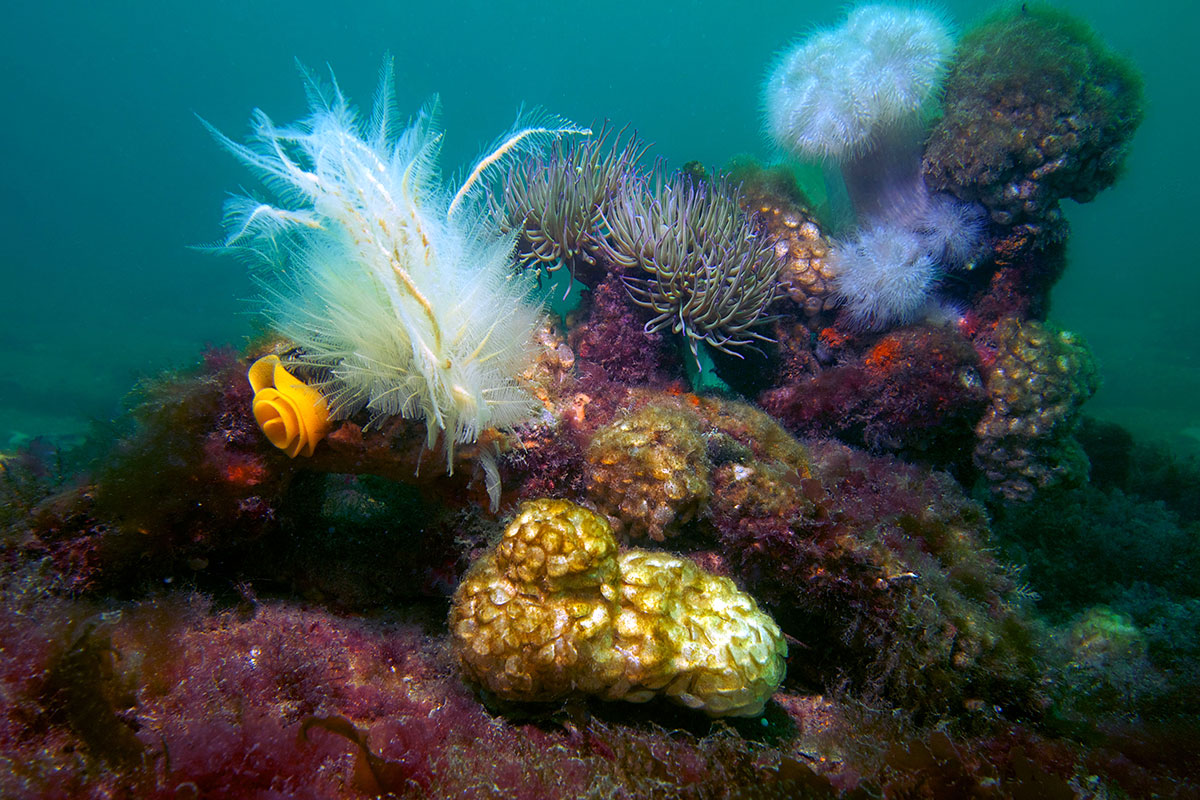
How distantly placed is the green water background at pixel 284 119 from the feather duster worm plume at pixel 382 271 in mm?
4662

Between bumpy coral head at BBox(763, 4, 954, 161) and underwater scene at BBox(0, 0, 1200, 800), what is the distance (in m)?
0.04

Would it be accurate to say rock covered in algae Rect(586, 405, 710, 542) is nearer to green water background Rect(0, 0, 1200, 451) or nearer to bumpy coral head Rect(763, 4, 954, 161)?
bumpy coral head Rect(763, 4, 954, 161)

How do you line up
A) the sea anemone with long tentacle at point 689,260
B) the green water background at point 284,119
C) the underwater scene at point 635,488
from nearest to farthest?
the underwater scene at point 635,488
the sea anemone with long tentacle at point 689,260
the green water background at point 284,119

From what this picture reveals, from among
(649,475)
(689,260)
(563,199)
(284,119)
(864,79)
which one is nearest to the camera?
(649,475)

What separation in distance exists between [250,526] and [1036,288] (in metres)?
7.49

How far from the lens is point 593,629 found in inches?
94.1

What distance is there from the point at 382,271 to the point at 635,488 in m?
1.87

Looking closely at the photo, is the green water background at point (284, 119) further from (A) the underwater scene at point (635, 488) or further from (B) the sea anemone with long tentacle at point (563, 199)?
(B) the sea anemone with long tentacle at point (563, 199)

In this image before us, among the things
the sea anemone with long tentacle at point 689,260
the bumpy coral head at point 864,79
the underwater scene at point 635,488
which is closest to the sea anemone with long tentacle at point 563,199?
the underwater scene at point 635,488

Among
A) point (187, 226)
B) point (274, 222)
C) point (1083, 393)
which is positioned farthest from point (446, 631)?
point (187, 226)

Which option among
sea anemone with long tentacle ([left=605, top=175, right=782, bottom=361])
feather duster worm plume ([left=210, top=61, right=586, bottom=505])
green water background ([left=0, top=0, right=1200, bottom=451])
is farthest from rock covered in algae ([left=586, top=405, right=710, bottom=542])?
green water background ([left=0, top=0, right=1200, bottom=451])

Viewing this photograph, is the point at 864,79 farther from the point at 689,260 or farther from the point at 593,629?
the point at 593,629

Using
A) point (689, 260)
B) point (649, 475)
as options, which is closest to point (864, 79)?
point (689, 260)

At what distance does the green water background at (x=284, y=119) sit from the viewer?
2588cm
